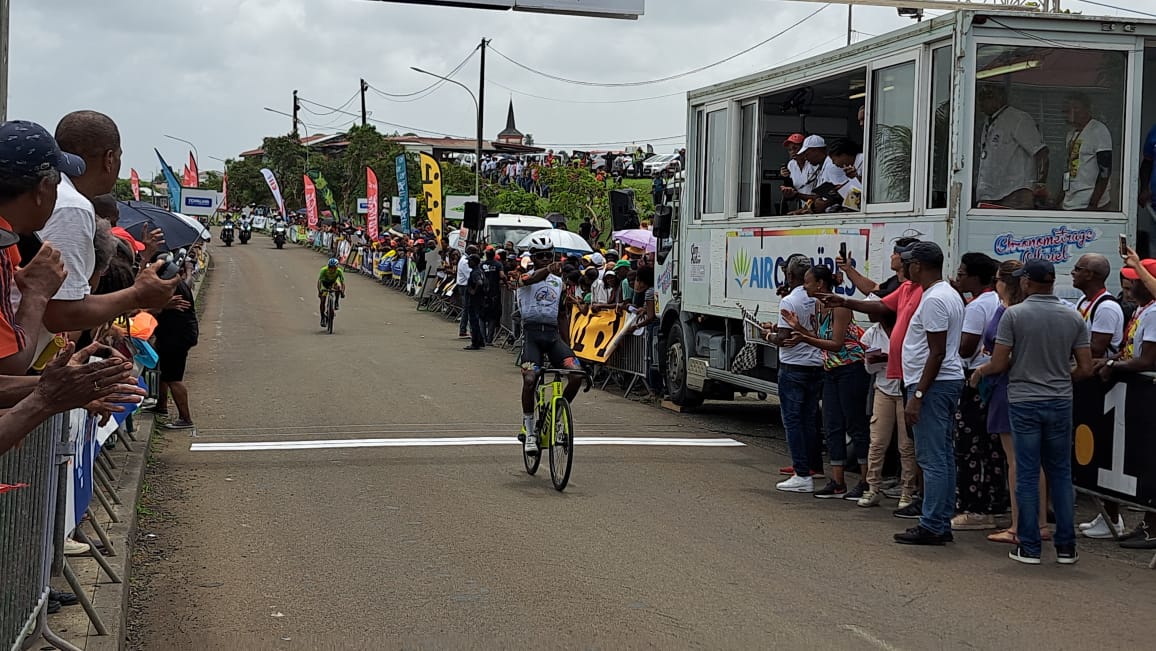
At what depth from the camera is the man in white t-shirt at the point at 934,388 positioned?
848cm

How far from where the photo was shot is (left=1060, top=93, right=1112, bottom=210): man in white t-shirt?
10.4m

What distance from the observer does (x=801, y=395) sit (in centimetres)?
1062

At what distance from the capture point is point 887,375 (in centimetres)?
932

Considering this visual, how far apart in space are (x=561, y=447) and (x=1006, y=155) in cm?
432

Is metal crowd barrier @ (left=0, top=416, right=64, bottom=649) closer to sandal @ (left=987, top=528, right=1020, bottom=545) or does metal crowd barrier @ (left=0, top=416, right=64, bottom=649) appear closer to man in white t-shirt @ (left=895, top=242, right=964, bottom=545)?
man in white t-shirt @ (left=895, top=242, right=964, bottom=545)

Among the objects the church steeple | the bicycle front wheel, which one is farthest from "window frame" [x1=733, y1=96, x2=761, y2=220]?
the church steeple

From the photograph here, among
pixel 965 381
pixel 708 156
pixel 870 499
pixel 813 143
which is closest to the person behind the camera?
pixel 965 381

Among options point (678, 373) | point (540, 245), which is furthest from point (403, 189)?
point (540, 245)

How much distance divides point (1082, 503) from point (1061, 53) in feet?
12.0

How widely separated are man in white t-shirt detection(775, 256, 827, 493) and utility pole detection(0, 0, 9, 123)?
6059mm

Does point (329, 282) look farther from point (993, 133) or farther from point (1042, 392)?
point (1042, 392)

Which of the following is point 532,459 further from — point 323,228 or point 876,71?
point 323,228

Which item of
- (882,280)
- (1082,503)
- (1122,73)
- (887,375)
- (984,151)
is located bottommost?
(1082,503)

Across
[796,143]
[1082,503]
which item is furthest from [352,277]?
[1082,503]
